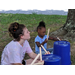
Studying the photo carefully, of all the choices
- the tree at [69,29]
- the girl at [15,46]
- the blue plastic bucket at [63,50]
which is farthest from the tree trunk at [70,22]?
the girl at [15,46]

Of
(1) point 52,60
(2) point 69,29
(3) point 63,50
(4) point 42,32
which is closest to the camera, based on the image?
(1) point 52,60

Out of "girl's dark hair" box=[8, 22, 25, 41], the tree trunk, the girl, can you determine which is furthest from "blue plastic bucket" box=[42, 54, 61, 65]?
the tree trunk

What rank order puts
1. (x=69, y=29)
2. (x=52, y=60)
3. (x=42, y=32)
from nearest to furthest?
(x=52, y=60), (x=42, y=32), (x=69, y=29)

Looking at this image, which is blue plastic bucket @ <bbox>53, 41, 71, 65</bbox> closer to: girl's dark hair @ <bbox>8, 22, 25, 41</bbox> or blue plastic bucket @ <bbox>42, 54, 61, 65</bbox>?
blue plastic bucket @ <bbox>42, 54, 61, 65</bbox>

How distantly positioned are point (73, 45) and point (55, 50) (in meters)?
1.61

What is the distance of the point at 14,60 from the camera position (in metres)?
1.45

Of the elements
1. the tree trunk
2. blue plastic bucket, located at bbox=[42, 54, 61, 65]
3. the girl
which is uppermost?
the tree trunk

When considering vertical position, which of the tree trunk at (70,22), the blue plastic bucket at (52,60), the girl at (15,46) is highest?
the tree trunk at (70,22)

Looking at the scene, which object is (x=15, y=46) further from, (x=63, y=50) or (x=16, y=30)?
(x=63, y=50)

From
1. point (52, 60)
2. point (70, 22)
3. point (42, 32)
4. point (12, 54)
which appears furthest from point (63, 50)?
point (70, 22)

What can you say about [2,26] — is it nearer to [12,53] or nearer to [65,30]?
[65,30]

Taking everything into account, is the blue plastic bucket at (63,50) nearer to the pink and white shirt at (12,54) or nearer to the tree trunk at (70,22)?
the pink and white shirt at (12,54)
